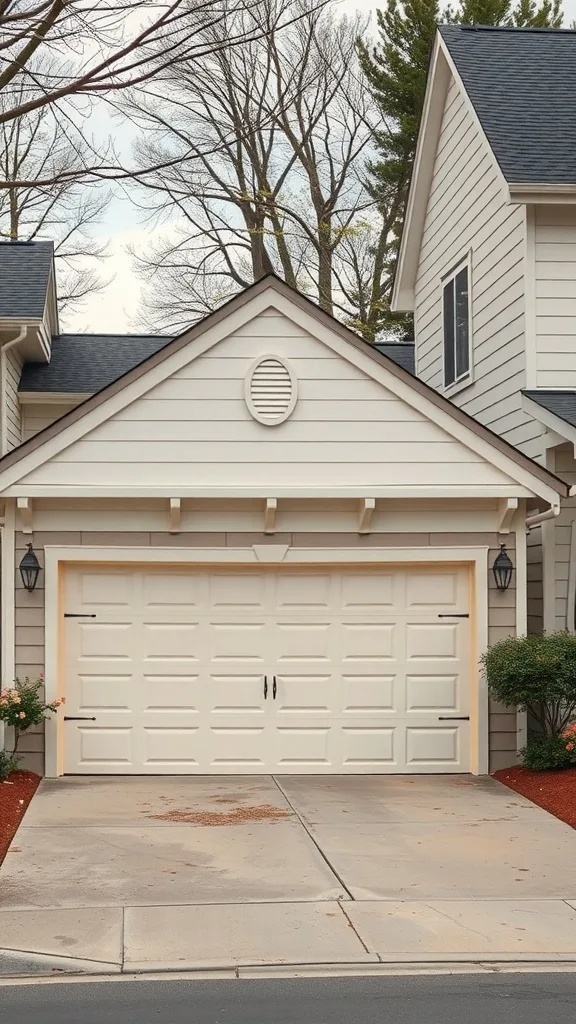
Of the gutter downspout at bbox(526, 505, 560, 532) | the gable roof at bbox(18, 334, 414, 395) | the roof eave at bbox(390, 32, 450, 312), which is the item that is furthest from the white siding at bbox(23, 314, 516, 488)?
the roof eave at bbox(390, 32, 450, 312)

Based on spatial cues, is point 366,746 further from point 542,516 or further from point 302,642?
point 542,516

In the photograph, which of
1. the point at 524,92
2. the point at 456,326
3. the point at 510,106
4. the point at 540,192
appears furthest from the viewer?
the point at 456,326

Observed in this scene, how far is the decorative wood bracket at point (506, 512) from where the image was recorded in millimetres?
11742

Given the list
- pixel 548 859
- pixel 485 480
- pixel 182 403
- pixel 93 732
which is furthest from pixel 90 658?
pixel 548 859

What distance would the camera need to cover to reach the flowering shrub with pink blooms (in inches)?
432

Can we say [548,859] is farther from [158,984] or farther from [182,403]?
[182,403]

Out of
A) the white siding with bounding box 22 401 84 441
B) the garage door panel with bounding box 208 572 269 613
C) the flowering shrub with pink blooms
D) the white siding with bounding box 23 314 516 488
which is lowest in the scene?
the flowering shrub with pink blooms

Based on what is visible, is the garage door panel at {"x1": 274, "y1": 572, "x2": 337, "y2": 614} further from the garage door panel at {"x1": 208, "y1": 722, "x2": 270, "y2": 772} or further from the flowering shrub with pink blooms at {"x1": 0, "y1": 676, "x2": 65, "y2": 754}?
the flowering shrub with pink blooms at {"x1": 0, "y1": 676, "x2": 65, "y2": 754}

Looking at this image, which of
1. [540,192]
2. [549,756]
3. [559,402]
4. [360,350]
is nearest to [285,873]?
[549,756]

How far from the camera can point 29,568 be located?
1169 centimetres

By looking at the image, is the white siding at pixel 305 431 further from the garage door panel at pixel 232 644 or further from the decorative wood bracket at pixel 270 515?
the garage door panel at pixel 232 644

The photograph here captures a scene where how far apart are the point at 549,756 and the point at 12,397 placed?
29.3 feet

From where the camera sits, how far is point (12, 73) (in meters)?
8.53

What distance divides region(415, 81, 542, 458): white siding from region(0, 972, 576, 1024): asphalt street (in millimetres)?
7958
